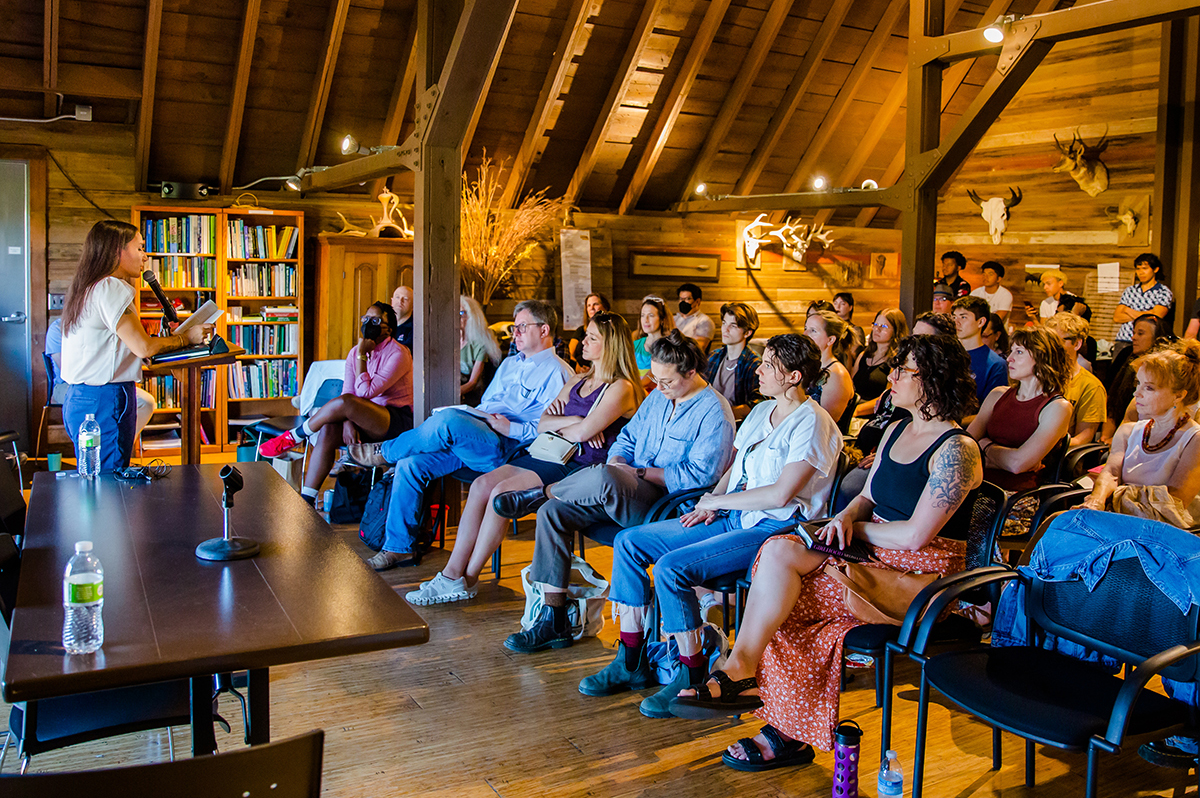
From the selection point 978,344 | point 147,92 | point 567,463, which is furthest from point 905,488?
point 147,92

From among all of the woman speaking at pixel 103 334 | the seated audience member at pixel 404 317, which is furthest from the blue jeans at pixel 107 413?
the seated audience member at pixel 404 317

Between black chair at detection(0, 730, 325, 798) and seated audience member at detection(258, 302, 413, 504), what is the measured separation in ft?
13.0

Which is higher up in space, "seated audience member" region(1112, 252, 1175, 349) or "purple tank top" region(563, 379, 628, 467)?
"seated audience member" region(1112, 252, 1175, 349)

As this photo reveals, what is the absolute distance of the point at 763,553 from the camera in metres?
2.85

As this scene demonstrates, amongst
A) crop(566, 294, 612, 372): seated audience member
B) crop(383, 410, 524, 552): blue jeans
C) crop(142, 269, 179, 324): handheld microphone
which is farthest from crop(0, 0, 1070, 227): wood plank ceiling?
crop(383, 410, 524, 552): blue jeans

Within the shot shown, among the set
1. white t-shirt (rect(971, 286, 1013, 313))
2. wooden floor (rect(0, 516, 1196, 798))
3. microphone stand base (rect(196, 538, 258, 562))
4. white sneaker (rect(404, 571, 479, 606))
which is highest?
white t-shirt (rect(971, 286, 1013, 313))

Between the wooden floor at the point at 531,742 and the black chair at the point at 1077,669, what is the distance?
0.94 feet

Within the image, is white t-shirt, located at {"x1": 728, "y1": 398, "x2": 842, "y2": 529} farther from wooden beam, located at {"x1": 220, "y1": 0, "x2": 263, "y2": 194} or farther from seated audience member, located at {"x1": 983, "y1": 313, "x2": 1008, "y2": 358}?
wooden beam, located at {"x1": 220, "y1": 0, "x2": 263, "y2": 194}

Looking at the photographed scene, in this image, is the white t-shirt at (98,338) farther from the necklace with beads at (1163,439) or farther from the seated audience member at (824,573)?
the necklace with beads at (1163,439)

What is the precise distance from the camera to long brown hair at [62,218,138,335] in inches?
149

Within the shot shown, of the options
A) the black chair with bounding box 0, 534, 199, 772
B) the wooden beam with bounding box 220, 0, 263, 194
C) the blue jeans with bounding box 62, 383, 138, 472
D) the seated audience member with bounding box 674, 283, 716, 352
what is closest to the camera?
the black chair with bounding box 0, 534, 199, 772

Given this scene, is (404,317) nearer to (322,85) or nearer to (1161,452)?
(322,85)

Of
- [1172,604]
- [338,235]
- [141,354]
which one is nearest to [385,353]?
[141,354]

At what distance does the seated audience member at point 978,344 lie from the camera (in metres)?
4.58
